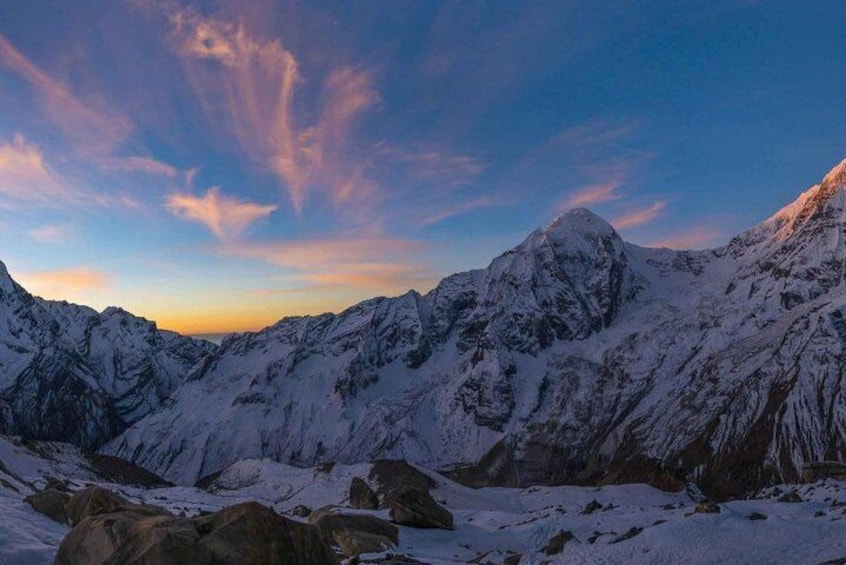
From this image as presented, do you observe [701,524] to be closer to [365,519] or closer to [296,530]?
[296,530]

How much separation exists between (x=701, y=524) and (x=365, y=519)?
26.2 metres

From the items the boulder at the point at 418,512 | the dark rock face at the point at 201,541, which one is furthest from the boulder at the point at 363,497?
the dark rock face at the point at 201,541

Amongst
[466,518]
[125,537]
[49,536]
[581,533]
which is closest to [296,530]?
[125,537]

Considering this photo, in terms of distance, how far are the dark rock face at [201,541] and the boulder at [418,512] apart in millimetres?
35588

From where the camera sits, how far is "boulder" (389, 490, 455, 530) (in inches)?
2057

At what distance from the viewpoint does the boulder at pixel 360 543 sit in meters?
37.4

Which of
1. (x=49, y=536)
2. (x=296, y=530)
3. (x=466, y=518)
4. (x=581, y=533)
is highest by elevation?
(x=296, y=530)

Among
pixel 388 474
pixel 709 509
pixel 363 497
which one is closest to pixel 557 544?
pixel 709 509

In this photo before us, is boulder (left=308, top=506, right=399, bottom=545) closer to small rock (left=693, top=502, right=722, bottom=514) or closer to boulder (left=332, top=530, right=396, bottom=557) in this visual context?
boulder (left=332, top=530, right=396, bottom=557)

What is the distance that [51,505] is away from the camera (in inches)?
1325

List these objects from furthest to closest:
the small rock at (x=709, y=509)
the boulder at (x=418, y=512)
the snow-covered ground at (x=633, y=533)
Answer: the boulder at (x=418, y=512), the small rock at (x=709, y=509), the snow-covered ground at (x=633, y=533)

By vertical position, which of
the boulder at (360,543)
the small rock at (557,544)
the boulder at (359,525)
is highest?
the small rock at (557,544)

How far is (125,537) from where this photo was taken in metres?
17.3

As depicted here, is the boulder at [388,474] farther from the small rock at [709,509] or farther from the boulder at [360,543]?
the small rock at [709,509]
